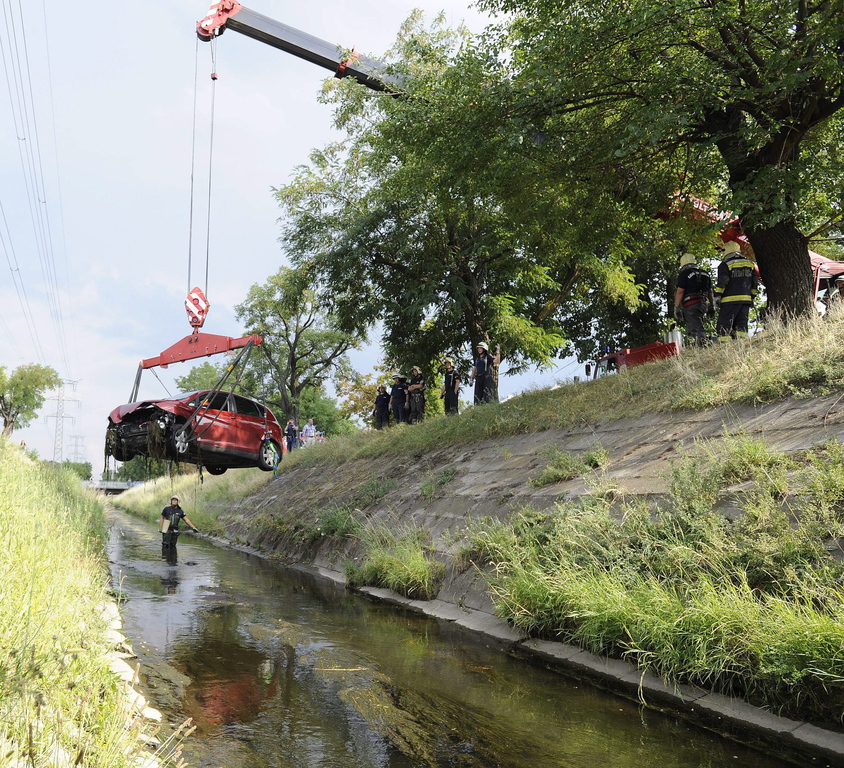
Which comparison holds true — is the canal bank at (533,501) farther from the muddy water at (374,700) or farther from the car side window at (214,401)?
the car side window at (214,401)

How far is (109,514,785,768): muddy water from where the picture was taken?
4391 millimetres

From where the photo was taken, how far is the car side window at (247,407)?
53.5 feet

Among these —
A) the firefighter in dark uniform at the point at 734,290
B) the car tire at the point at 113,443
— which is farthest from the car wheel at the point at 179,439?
the firefighter in dark uniform at the point at 734,290

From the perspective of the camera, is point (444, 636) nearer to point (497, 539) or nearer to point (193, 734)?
point (497, 539)

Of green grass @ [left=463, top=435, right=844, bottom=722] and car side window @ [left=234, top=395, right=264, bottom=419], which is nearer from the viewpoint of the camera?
green grass @ [left=463, top=435, right=844, bottom=722]

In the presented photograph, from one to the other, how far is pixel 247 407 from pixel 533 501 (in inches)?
359

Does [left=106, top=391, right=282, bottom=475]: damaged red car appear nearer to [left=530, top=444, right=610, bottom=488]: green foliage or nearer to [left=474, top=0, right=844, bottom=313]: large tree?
[left=530, top=444, right=610, bottom=488]: green foliage

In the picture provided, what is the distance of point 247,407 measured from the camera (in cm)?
1650

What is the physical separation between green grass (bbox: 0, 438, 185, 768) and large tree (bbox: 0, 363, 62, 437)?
215ft

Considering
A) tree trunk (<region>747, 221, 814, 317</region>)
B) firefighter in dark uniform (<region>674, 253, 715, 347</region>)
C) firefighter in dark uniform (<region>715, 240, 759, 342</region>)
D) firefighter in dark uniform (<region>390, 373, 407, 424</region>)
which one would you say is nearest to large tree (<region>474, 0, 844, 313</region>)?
tree trunk (<region>747, 221, 814, 317</region>)

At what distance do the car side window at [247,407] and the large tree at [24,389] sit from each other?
185ft

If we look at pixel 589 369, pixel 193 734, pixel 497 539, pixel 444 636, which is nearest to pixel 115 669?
pixel 193 734

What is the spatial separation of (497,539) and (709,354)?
524 centimetres

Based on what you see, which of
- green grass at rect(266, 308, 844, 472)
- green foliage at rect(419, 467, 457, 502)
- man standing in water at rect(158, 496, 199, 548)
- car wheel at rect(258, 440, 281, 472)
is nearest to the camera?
green grass at rect(266, 308, 844, 472)
